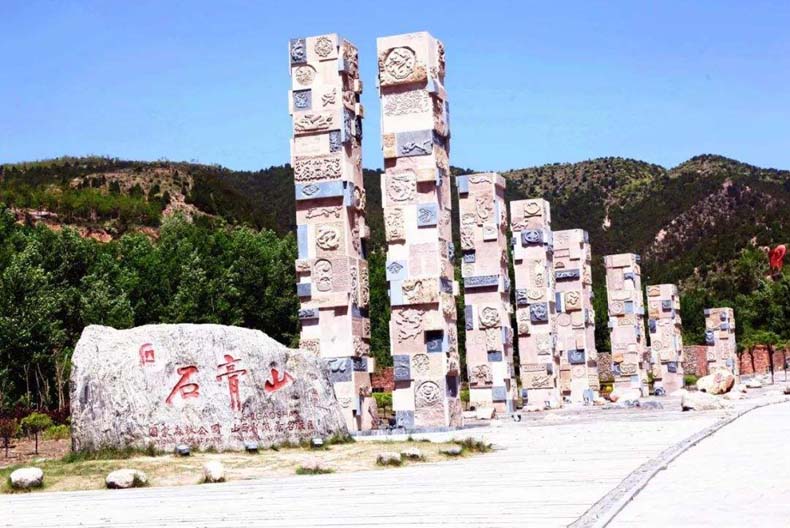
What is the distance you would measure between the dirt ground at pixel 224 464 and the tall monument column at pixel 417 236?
4342mm

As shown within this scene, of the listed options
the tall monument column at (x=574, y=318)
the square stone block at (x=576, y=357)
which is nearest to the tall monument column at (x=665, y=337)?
the tall monument column at (x=574, y=318)

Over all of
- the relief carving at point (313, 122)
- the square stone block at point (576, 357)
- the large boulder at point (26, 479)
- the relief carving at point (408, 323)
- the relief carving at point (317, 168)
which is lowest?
the large boulder at point (26, 479)

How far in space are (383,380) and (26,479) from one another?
2933 centimetres

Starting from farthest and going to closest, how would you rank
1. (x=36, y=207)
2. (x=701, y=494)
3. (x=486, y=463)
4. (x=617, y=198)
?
(x=617, y=198) < (x=36, y=207) < (x=486, y=463) < (x=701, y=494)

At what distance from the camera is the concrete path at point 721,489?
707cm

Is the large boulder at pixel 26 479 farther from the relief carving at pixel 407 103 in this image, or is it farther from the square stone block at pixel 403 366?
the relief carving at pixel 407 103

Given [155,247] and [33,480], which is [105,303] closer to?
[155,247]

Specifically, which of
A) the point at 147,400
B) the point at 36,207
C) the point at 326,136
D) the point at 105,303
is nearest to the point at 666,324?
the point at 105,303

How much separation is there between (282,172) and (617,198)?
31.0 metres

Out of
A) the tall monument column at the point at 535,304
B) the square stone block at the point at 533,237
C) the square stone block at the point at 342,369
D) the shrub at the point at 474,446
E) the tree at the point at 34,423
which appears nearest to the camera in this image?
the shrub at the point at 474,446

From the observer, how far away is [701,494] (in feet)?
26.8

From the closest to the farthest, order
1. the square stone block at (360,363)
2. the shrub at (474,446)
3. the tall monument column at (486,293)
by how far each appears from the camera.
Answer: the shrub at (474,446) < the square stone block at (360,363) < the tall monument column at (486,293)

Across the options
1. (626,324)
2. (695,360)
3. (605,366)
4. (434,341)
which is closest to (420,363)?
(434,341)

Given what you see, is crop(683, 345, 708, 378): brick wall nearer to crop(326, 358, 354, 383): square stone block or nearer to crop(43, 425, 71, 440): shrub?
crop(43, 425, 71, 440): shrub
